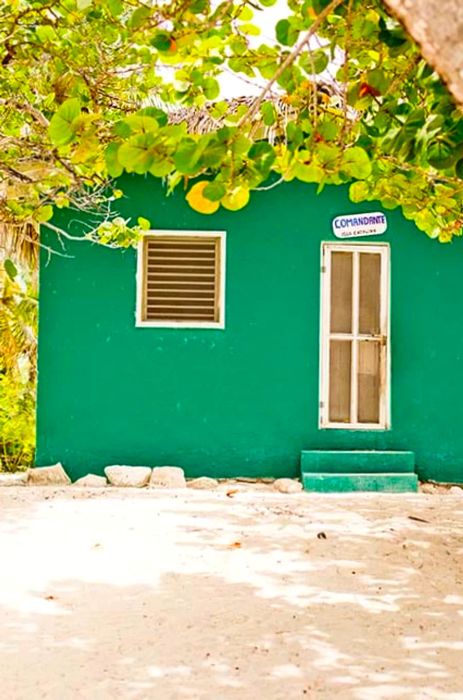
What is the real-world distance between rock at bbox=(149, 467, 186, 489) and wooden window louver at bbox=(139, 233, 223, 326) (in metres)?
1.38

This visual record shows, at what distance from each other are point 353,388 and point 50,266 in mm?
3014

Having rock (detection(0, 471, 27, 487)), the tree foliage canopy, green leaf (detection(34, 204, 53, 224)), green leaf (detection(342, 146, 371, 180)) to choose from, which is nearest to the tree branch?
the tree foliage canopy

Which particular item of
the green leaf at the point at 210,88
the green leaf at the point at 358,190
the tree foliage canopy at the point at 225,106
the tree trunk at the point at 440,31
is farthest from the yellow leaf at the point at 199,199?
the green leaf at the point at 358,190

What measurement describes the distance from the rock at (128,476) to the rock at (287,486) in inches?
45.1

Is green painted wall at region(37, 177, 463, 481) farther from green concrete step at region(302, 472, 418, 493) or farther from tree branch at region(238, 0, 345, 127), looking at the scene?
tree branch at region(238, 0, 345, 127)

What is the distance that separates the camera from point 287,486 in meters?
6.75

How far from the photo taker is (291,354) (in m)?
7.14

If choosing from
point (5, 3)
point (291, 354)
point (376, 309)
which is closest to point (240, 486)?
point (291, 354)

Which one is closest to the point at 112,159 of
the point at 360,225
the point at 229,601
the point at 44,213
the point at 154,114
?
the point at 154,114

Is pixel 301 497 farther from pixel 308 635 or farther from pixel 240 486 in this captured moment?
pixel 308 635

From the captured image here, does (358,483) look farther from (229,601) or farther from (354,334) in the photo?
(229,601)

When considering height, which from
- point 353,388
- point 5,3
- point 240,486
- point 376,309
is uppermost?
point 5,3

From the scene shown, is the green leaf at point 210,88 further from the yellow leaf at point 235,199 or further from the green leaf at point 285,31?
the yellow leaf at point 235,199

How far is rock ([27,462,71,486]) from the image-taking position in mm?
6855
